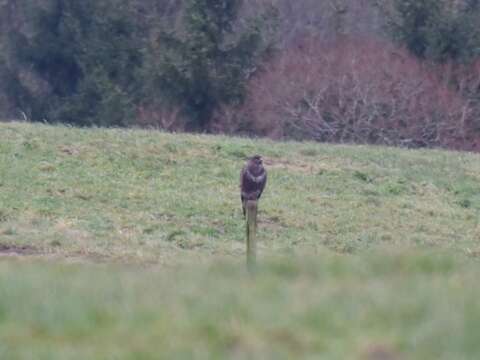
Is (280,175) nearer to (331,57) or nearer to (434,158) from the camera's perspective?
(434,158)

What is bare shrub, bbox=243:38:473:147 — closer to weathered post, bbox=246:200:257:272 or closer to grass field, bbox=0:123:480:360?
grass field, bbox=0:123:480:360

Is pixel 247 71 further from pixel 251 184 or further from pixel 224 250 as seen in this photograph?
pixel 251 184

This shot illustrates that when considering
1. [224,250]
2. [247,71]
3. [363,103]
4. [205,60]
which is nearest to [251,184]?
[224,250]

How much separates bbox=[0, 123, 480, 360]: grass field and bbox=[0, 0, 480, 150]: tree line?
884 centimetres

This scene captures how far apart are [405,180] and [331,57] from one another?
576 inches

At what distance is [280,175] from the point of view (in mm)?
21250

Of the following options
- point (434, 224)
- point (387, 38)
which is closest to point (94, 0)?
point (387, 38)

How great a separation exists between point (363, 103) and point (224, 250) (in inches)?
743

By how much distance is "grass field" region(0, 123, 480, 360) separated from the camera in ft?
24.6

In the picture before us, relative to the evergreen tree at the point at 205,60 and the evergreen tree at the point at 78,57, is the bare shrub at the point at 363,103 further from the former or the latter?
the evergreen tree at the point at 78,57

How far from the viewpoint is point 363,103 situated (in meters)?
33.9

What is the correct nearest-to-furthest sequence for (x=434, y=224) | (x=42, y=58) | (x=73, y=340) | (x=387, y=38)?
(x=73, y=340) < (x=434, y=224) < (x=387, y=38) < (x=42, y=58)

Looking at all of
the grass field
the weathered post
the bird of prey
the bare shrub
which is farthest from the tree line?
the weathered post

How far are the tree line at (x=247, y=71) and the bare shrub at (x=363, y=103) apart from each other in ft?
0.13
